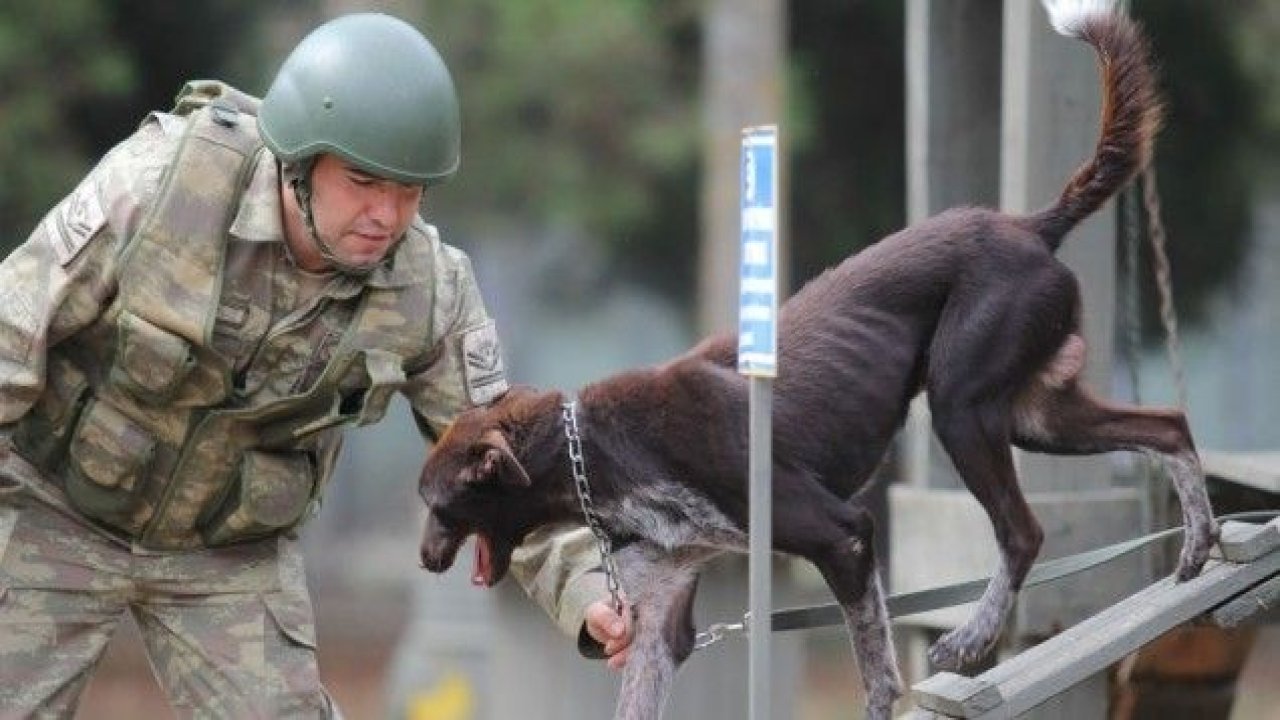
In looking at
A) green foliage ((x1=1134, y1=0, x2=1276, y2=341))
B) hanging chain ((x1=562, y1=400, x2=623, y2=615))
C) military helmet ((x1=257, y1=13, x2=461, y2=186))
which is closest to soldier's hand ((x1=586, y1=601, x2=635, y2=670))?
hanging chain ((x1=562, y1=400, x2=623, y2=615))

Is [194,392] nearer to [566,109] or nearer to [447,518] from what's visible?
[447,518]

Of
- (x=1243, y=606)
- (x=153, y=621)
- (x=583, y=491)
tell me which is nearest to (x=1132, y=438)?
(x=1243, y=606)

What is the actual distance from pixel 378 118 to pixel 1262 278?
9.60 metres

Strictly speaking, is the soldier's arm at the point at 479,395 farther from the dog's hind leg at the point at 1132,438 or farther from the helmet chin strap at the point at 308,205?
the dog's hind leg at the point at 1132,438

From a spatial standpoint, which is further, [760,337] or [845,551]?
[845,551]

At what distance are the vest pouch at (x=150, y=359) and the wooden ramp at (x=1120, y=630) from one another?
1762 mm

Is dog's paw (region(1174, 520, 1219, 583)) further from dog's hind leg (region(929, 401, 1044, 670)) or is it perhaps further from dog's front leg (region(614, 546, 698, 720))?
dog's front leg (region(614, 546, 698, 720))

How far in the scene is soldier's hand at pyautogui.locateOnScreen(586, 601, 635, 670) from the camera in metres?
5.28

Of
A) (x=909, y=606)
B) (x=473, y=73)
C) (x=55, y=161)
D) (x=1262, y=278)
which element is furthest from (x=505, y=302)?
(x=909, y=606)

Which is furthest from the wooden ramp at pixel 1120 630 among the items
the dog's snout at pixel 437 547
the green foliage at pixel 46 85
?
the green foliage at pixel 46 85

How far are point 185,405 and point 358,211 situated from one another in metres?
0.57

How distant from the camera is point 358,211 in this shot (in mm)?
5008

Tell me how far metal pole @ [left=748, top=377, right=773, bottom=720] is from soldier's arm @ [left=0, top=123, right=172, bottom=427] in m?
1.36

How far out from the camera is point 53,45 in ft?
42.6
